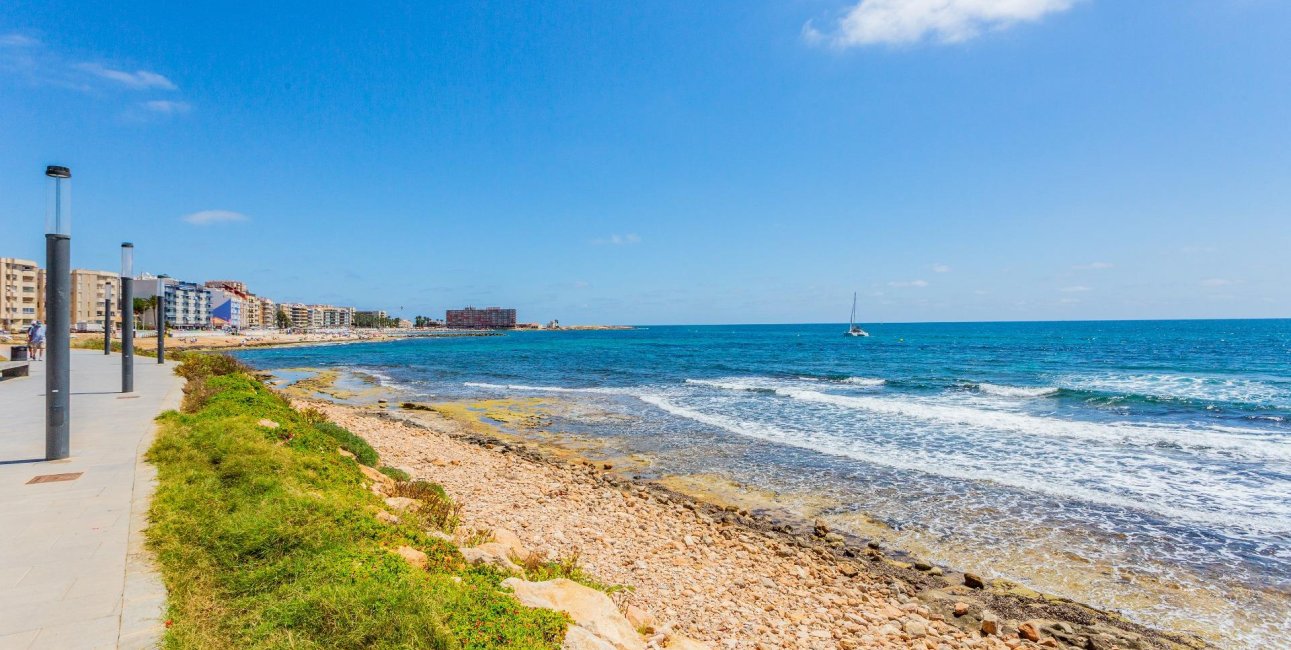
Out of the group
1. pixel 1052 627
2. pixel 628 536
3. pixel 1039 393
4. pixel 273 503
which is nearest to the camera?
pixel 273 503

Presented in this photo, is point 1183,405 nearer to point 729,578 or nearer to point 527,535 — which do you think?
point 729,578

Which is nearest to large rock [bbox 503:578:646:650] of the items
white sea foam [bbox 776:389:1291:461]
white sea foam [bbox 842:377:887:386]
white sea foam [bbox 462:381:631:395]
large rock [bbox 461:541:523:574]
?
large rock [bbox 461:541:523:574]

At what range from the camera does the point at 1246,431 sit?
19328mm

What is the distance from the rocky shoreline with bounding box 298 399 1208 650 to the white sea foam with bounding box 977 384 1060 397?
24.9m

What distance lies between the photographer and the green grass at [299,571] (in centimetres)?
396

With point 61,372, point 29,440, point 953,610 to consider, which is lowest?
point 953,610

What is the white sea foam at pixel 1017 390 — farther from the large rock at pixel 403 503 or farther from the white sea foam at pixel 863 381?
the large rock at pixel 403 503

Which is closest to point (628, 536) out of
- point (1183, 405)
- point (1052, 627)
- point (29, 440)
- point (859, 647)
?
point (859, 647)

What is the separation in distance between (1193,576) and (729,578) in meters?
7.08

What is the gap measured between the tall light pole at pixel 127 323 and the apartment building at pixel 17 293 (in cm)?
9624

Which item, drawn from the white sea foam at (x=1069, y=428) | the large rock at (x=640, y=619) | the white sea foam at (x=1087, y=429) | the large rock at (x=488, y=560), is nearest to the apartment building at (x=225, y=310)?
the white sea foam at (x=1069, y=428)

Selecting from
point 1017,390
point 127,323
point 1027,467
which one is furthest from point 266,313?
point 1027,467

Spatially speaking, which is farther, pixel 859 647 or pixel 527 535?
pixel 527 535

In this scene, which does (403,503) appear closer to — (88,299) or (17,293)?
(17,293)
